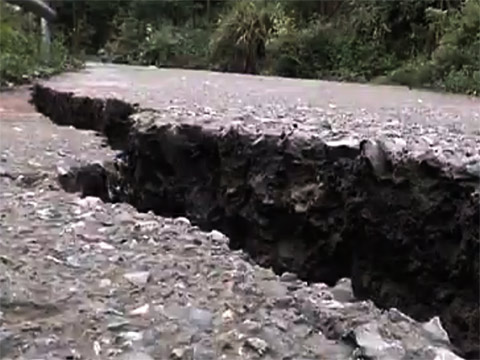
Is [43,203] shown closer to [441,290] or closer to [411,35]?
[441,290]

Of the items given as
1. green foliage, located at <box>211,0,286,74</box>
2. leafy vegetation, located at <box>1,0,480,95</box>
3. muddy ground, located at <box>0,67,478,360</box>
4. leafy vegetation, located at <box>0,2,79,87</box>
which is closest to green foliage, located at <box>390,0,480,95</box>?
leafy vegetation, located at <box>1,0,480,95</box>

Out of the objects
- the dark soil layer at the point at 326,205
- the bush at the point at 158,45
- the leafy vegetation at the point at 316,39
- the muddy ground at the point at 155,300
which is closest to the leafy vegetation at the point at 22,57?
the leafy vegetation at the point at 316,39

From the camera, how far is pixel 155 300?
1608 mm

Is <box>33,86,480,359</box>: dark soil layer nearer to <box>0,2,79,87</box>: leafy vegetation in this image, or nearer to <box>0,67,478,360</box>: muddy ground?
<box>0,67,478,360</box>: muddy ground

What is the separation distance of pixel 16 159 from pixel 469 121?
59.3 inches

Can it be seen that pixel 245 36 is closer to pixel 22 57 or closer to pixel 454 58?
pixel 454 58

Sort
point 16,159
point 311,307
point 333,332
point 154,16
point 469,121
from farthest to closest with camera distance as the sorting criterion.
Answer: point 154,16, point 469,121, point 16,159, point 311,307, point 333,332

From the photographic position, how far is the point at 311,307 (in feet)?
5.64

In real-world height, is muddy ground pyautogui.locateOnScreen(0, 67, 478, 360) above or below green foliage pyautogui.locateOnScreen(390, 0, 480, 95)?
below

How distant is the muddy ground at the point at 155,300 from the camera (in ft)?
4.72

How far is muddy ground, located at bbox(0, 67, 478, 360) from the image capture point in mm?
1438

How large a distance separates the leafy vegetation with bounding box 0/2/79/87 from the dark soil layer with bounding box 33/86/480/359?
262 cm

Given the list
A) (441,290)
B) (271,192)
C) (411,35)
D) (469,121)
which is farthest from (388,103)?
(411,35)

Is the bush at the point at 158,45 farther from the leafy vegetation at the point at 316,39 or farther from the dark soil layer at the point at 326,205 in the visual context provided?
the dark soil layer at the point at 326,205
